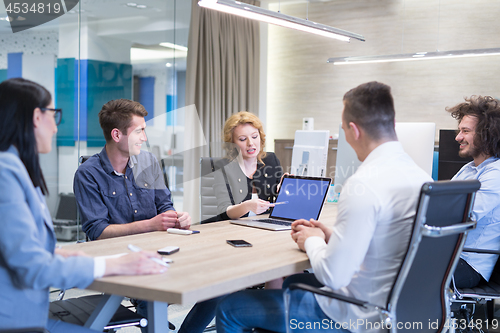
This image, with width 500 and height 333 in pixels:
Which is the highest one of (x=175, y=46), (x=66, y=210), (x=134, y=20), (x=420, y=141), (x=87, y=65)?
(x=134, y=20)

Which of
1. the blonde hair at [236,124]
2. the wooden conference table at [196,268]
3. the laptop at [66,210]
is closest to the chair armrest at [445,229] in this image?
the wooden conference table at [196,268]

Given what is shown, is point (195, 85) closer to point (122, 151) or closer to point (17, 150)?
point (122, 151)

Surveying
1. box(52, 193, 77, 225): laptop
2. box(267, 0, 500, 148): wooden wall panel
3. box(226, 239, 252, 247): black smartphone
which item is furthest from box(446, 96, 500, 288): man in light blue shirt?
box(52, 193, 77, 225): laptop

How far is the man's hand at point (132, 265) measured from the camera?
156cm

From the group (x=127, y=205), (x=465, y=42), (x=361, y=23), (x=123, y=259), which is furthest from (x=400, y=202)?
(x=361, y=23)

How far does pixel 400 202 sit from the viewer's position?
5.21 feet

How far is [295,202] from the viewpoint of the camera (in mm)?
2744

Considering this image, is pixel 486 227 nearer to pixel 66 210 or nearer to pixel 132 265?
pixel 132 265

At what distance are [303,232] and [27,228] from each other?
1.09 meters

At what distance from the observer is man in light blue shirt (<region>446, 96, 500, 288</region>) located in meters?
2.61

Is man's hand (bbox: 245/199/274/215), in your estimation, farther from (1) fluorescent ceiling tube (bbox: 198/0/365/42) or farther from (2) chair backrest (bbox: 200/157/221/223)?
(1) fluorescent ceiling tube (bbox: 198/0/365/42)

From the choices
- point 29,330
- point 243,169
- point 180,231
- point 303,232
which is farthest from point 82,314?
point 243,169

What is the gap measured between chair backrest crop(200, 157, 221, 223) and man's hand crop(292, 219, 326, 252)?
1.18m

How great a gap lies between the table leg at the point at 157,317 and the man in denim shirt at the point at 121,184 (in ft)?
2.63
